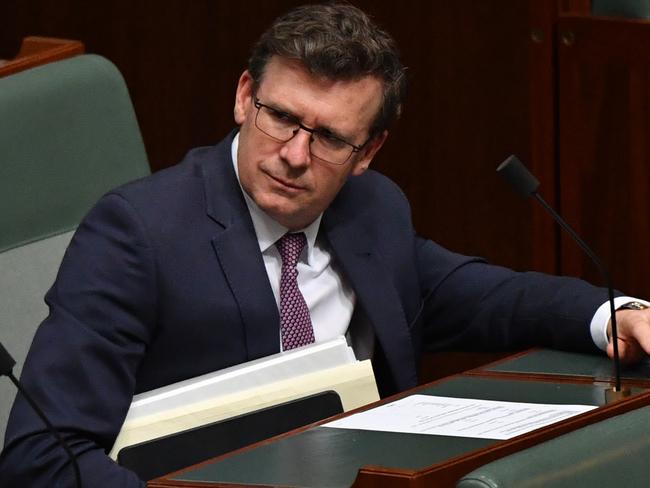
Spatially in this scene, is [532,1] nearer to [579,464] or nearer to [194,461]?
[194,461]

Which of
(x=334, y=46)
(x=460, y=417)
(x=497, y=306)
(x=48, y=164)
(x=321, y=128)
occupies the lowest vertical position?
(x=497, y=306)

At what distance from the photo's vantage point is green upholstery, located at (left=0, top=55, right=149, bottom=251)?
2510mm

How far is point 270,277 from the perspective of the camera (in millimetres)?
2273

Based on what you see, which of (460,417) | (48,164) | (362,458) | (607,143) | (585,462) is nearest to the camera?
(585,462)

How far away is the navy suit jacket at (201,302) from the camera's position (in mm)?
1985

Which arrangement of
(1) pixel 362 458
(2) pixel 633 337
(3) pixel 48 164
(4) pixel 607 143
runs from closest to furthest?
(1) pixel 362 458 < (2) pixel 633 337 < (3) pixel 48 164 < (4) pixel 607 143

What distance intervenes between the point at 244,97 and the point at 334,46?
0.18 meters

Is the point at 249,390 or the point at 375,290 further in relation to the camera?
the point at 375,290

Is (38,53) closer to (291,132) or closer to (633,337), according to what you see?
(291,132)

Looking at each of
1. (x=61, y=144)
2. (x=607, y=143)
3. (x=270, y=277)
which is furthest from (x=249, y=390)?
(x=607, y=143)

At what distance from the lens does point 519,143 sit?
11.6 ft

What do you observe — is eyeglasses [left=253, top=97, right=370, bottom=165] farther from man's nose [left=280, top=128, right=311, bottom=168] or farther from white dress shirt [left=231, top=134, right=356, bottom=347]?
white dress shirt [left=231, top=134, right=356, bottom=347]

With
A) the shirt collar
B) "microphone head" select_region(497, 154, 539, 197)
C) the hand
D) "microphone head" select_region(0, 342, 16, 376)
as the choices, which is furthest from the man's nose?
"microphone head" select_region(0, 342, 16, 376)

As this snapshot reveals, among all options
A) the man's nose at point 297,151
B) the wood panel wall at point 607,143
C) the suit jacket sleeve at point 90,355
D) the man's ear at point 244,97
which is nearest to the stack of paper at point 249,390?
the suit jacket sleeve at point 90,355
